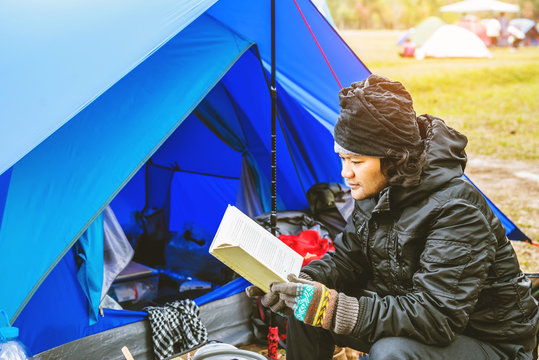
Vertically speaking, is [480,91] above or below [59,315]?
below

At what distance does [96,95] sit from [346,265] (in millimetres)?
905

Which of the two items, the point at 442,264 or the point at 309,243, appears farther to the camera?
the point at 309,243

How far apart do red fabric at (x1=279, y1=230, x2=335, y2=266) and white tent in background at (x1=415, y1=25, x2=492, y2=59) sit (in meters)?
9.63

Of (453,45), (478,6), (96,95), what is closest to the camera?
(96,95)

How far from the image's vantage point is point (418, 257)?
1540 millimetres

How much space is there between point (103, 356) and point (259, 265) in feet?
2.99

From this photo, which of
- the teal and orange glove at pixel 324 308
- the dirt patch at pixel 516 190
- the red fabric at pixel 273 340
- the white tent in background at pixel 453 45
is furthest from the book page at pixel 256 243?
the white tent in background at pixel 453 45

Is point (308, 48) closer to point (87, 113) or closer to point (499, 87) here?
point (87, 113)

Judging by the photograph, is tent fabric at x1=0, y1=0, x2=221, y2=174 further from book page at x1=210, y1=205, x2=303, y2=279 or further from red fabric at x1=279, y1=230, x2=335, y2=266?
red fabric at x1=279, y1=230, x2=335, y2=266

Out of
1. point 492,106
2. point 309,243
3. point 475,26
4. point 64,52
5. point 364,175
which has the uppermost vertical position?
point 64,52

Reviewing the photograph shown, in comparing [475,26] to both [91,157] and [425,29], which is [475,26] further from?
[91,157]

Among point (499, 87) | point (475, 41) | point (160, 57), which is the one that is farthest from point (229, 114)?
point (475, 41)

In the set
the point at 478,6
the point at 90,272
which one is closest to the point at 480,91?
the point at 478,6

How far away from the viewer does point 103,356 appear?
6.87 ft
